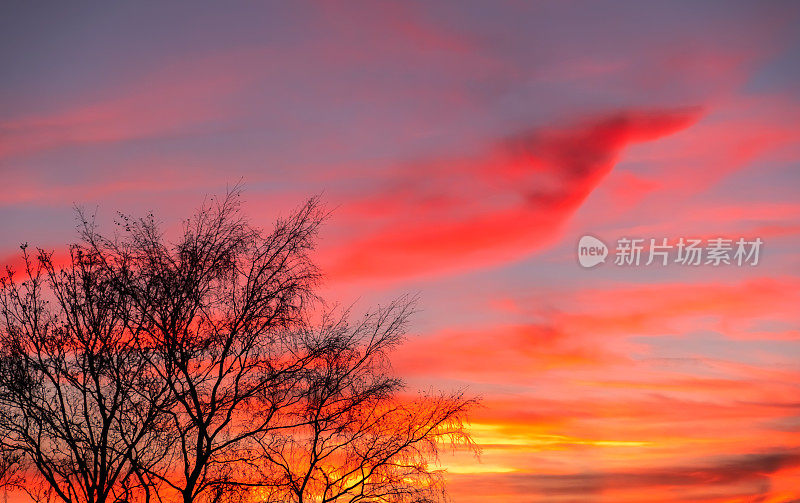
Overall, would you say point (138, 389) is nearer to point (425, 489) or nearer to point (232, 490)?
point (232, 490)

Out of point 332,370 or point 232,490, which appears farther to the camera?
point 332,370

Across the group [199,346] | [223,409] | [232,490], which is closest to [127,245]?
[199,346]

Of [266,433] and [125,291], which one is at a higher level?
[125,291]

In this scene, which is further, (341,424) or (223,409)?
(341,424)

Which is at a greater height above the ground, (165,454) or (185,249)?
(185,249)

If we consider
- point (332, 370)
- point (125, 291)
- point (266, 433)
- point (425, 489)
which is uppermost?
point (125, 291)

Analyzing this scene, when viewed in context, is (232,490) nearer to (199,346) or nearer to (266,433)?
(266,433)

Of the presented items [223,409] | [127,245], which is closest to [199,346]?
[223,409]

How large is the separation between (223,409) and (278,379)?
172cm

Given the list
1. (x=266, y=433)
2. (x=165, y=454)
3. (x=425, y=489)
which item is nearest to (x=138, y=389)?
(x=165, y=454)

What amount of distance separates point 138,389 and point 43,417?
10.3 ft

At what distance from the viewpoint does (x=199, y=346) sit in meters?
26.6

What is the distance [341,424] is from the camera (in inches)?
1117

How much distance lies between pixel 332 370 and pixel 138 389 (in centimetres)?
550
